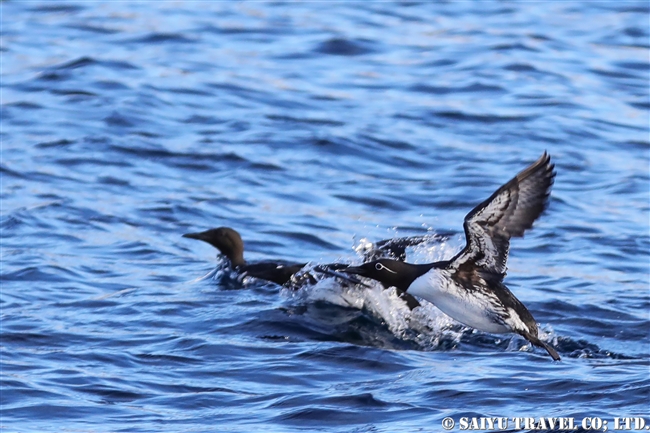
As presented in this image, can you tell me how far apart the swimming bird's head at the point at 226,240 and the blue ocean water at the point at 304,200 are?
0.23 meters

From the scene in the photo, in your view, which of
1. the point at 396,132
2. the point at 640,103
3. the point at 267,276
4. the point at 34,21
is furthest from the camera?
the point at 34,21

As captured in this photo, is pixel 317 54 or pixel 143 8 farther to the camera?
pixel 143 8

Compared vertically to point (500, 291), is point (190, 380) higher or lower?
lower

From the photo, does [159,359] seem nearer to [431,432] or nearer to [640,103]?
[431,432]

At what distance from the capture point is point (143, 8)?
20766 mm

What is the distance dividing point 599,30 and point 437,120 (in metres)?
5.99

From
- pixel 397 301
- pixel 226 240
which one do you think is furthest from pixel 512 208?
pixel 226 240

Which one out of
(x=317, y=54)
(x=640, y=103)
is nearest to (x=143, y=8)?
(x=317, y=54)

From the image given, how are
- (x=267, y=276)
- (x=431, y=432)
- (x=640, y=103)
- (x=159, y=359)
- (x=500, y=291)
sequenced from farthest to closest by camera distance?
(x=640, y=103), (x=267, y=276), (x=159, y=359), (x=500, y=291), (x=431, y=432)

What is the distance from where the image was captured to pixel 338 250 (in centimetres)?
1131

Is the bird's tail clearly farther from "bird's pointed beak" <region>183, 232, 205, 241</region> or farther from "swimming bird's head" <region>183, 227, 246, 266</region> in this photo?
"bird's pointed beak" <region>183, 232, 205, 241</region>

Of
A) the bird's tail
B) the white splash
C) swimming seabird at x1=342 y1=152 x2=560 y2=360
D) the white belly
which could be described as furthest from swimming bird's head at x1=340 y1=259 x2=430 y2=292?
the white splash

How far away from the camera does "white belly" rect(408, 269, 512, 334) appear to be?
7.74 m

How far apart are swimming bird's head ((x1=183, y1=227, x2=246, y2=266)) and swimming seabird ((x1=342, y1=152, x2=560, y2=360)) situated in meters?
2.88
